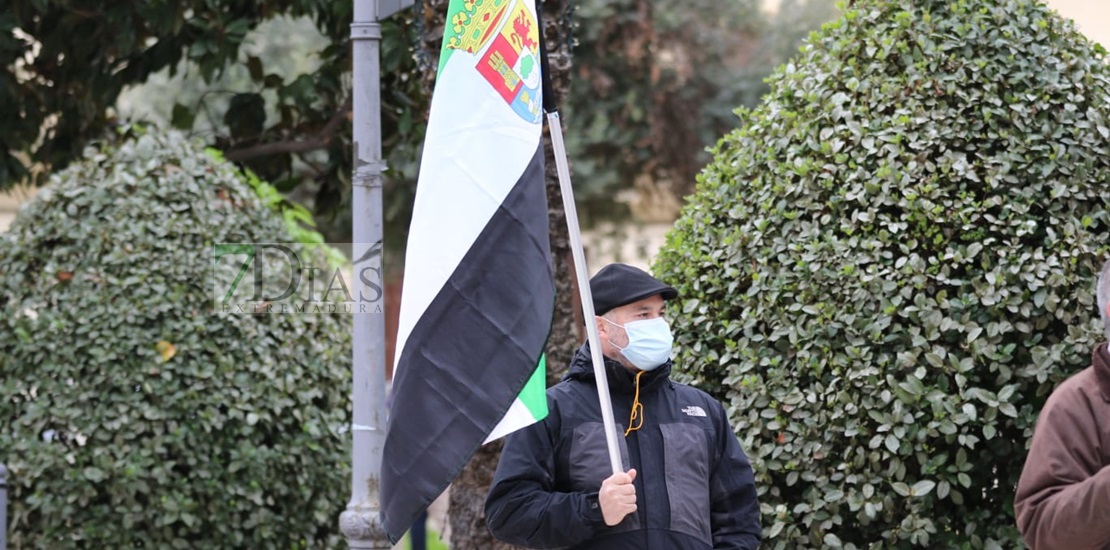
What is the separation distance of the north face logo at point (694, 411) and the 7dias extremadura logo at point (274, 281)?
2873 mm

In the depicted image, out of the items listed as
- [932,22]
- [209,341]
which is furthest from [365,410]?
[932,22]

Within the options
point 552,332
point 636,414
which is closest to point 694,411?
point 636,414

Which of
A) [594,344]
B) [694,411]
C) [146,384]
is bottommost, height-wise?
[146,384]

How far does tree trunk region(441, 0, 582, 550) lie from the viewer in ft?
19.5

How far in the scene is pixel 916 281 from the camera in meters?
4.34

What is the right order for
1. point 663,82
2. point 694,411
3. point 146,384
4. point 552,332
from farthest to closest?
point 663,82 < point 146,384 < point 552,332 < point 694,411

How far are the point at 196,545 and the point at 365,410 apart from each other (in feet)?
5.95

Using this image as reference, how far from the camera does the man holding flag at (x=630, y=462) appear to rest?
11.9 feet

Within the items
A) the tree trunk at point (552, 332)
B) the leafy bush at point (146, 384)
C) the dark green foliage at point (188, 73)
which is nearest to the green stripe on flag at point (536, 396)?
the tree trunk at point (552, 332)

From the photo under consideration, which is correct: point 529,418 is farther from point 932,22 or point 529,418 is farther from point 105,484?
point 105,484

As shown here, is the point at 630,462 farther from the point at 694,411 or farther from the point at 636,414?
the point at 694,411

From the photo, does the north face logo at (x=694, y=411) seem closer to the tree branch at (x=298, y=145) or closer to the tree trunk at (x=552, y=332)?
the tree trunk at (x=552, y=332)

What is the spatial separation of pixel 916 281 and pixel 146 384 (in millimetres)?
3794

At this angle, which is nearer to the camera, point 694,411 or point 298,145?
point 694,411
